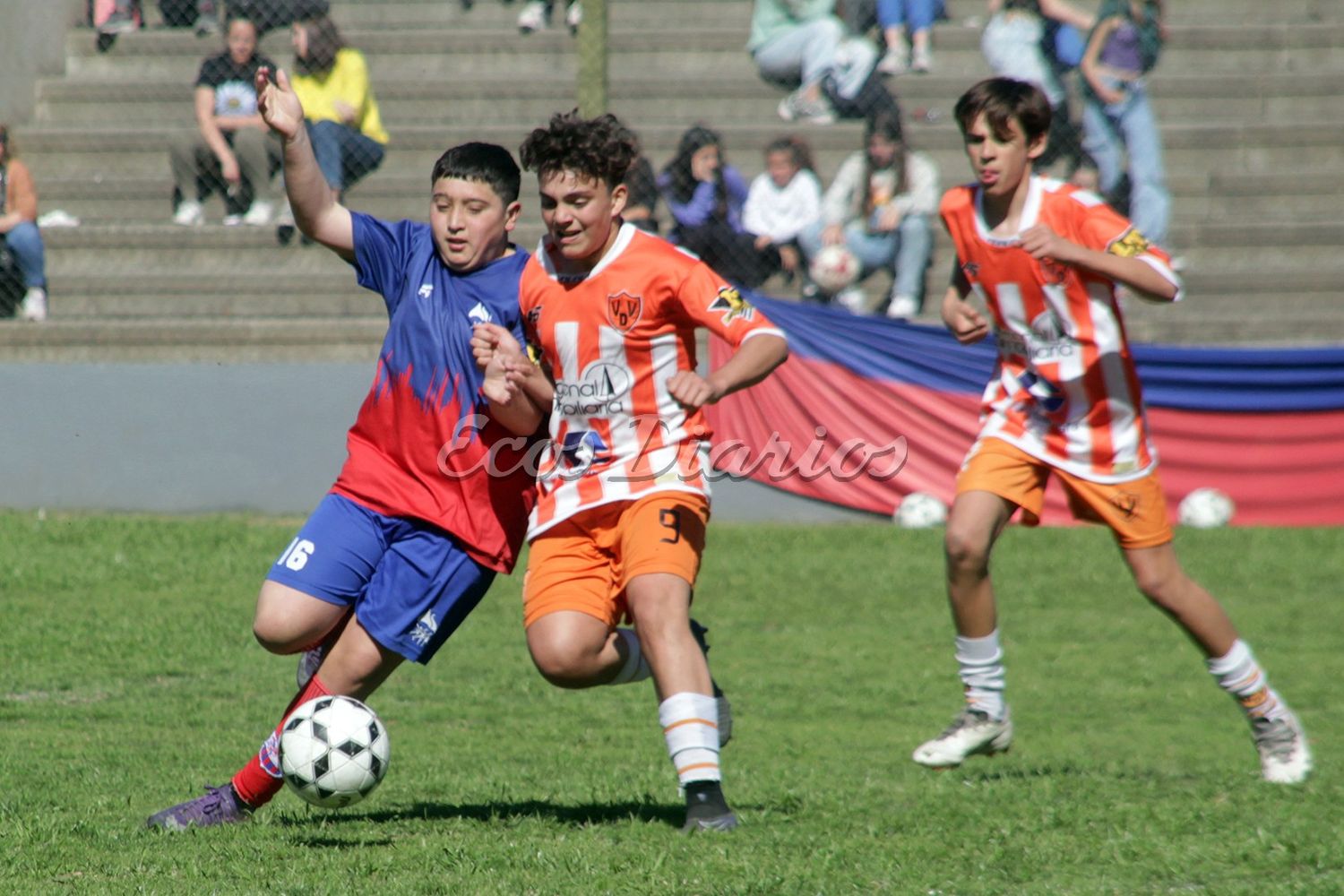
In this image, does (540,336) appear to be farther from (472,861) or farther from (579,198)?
(472,861)

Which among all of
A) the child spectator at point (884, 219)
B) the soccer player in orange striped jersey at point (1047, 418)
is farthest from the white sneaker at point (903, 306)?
the soccer player in orange striped jersey at point (1047, 418)

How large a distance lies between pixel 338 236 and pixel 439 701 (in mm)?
3165

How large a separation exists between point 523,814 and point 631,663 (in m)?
0.57

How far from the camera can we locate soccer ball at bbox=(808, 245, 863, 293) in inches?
485

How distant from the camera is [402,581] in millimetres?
4949

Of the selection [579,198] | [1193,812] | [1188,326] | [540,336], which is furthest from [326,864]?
[1188,326]

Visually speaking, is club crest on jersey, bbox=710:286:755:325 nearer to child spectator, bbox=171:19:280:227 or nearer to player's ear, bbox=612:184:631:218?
Result: player's ear, bbox=612:184:631:218

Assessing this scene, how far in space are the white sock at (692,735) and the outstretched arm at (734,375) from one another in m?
0.83

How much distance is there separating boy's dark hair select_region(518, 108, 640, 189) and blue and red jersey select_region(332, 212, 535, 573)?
1.40ft

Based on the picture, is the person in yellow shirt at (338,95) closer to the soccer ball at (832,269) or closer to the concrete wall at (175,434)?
the concrete wall at (175,434)

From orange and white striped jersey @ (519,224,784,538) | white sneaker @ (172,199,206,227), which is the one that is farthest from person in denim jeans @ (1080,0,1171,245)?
orange and white striped jersey @ (519,224,784,538)

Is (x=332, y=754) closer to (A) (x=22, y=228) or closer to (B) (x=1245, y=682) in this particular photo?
(B) (x=1245, y=682)

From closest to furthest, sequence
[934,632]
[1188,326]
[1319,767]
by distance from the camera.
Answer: [1319,767] < [934,632] < [1188,326]

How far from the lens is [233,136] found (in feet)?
41.9
